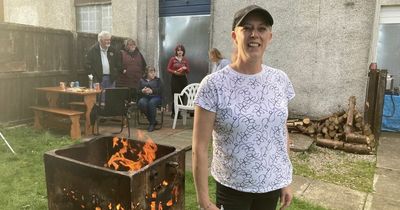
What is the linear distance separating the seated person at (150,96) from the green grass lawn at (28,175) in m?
1.90

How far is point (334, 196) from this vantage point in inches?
172

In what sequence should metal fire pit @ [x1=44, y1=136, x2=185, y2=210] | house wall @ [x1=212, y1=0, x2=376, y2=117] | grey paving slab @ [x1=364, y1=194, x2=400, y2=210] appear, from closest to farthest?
metal fire pit @ [x1=44, y1=136, x2=185, y2=210]
grey paving slab @ [x1=364, y1=194, x2=400, y2=210]
house wall @ [x1=212, y1=0, x2=376, y2=117]

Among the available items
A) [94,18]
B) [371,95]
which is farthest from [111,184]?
[94,18]

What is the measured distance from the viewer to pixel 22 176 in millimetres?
4707

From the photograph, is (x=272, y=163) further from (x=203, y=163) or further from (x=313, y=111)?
(x=313, y=111)

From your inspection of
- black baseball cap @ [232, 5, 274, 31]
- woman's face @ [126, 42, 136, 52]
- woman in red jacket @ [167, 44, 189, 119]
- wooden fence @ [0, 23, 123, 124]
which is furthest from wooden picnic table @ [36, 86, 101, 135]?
black baseball cap @ [232, 5, 274, 31]

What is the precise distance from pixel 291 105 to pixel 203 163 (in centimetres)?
721

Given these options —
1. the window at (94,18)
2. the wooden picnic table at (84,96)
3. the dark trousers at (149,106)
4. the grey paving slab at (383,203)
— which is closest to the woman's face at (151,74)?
the dark trousers at (149,106)

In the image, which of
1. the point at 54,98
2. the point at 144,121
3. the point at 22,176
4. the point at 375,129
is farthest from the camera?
the point at 144,121

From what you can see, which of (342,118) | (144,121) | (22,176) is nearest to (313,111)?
(342,118)

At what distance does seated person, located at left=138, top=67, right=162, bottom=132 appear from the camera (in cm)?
784

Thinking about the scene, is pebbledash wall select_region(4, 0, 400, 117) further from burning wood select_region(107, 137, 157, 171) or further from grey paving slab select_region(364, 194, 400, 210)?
burning wood select_region(107, 137, 157, 171)

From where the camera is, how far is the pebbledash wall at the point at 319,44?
768 cm

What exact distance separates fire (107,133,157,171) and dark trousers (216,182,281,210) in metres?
1.10
